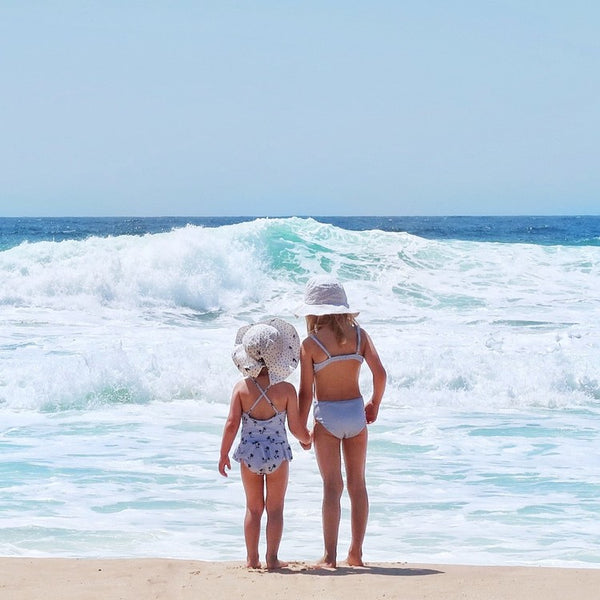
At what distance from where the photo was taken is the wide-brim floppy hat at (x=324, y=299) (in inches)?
171

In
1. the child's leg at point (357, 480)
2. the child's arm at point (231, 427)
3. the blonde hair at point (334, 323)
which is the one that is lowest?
the child's leg at point (357, 480)

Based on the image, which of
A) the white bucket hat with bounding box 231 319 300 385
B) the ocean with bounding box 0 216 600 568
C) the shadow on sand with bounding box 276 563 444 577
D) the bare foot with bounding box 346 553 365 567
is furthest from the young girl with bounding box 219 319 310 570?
the ocean with bounding box 0 216 600 568

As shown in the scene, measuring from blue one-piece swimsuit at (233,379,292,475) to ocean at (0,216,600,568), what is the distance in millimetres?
1086

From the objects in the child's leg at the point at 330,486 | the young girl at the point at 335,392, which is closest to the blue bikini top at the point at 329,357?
the young girl at the point at 335,392

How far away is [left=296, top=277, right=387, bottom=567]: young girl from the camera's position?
4.33 meters

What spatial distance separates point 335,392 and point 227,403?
5.80 metres

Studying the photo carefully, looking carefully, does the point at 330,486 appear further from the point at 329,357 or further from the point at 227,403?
the point at 227,403

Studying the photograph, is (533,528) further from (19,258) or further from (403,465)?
(19,258)

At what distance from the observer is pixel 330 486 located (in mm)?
4336

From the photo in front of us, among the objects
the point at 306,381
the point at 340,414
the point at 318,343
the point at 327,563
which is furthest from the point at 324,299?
the point at 327,563

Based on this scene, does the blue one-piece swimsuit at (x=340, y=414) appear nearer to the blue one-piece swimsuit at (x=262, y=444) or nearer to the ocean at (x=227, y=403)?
the blue one-piece swimsuit at (x=262, y=444)

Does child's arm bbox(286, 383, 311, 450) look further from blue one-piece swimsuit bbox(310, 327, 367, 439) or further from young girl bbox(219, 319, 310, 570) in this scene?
blue one-piece swimsuit bbox(310, 327, 367, 439)

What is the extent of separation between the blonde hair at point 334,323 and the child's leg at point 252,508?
74cm

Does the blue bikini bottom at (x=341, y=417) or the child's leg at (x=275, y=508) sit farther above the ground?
the blue bikini bottom at (x=341, y=417)
